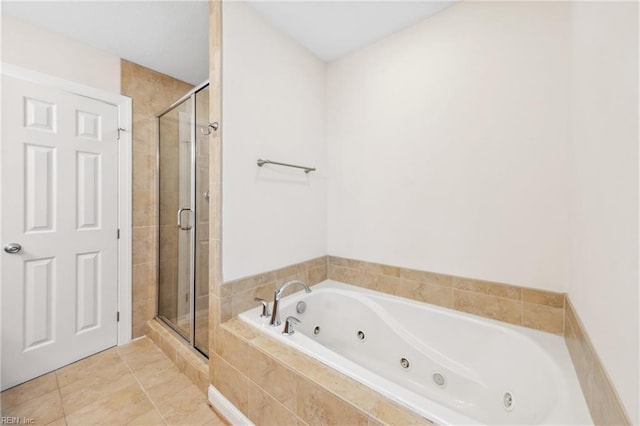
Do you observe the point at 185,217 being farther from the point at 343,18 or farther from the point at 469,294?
the point at 469,294

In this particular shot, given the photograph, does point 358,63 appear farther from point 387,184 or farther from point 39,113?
point 39,113

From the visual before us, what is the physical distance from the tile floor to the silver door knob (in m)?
0.86

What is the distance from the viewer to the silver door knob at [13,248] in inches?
60.6

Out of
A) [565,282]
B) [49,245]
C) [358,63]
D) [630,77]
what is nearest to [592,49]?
[630,77]

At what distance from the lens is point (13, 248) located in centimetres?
155

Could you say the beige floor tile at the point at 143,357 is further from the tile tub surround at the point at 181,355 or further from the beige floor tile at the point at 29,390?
the beige floor tile at the point at 29,390

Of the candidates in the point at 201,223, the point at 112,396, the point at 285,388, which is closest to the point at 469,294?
the point at 285,388

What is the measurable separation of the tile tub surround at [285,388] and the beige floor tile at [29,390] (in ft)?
3.69

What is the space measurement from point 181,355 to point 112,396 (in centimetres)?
39

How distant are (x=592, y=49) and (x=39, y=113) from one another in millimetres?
2956

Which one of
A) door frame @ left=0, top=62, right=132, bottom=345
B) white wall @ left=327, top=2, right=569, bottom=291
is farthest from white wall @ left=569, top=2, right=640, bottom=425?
door frame @ left=0, top=62, right=132, bottom=345

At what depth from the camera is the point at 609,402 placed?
0.65 metres

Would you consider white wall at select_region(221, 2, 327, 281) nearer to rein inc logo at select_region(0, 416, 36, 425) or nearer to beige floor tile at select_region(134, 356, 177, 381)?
beige floor tile at select_region(134, 356, 177, 381)

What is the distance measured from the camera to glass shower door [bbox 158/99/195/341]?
1964mm
